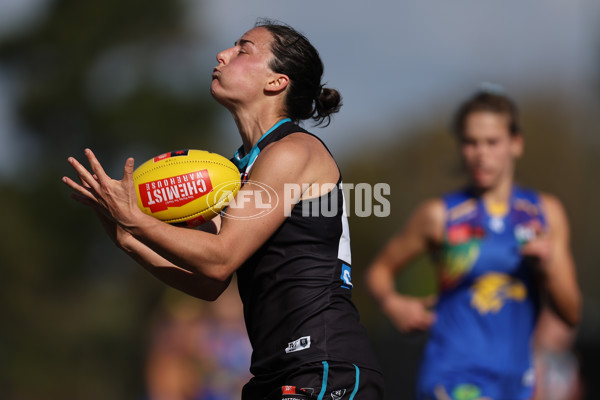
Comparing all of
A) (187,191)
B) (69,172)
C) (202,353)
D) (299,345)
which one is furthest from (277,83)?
(69,172)

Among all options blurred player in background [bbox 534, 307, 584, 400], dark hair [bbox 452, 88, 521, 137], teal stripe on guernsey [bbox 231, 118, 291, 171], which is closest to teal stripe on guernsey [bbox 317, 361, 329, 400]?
teal stripe on guernsey [bbox 231, 118, 291, 171]

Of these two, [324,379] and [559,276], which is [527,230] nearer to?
[559,276]

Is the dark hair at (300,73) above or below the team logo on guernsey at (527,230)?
above

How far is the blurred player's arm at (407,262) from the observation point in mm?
5754

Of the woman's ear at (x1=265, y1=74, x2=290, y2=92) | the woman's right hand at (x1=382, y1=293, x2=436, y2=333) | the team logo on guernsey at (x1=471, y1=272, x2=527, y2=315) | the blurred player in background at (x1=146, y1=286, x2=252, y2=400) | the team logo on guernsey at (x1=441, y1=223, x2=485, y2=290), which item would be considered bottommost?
the blurred player in background at (x1=146, y1=286, x2=252, y2=400)

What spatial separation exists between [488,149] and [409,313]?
4.24 ft

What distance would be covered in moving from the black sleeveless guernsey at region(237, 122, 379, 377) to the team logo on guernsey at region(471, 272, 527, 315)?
2.16 m

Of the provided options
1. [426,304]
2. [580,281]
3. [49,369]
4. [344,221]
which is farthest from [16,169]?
[344,221]

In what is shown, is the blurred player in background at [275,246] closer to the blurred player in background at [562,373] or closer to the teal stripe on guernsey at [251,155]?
the teal stripe on guernsey at [251,155]

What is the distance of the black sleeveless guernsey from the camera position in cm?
344

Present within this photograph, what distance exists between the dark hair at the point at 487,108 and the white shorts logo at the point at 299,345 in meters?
Answer: 3.05

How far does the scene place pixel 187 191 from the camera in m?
3.78

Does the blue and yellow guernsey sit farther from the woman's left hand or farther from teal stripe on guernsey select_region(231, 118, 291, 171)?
the woman's left hand

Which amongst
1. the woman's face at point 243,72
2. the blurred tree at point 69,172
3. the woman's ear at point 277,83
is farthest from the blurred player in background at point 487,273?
the blurred tree at point 69,172
